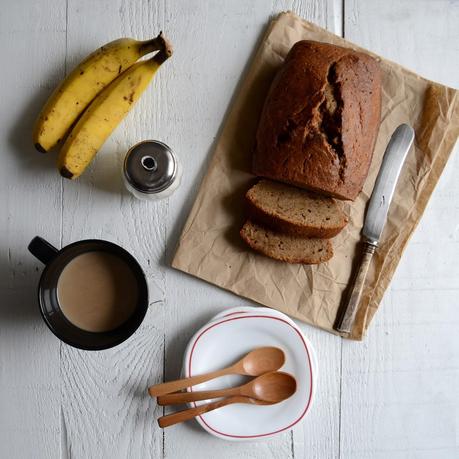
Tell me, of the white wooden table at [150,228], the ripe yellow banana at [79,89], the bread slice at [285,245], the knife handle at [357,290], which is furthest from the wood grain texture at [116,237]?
the knife handle at [357,290]

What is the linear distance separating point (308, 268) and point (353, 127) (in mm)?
329

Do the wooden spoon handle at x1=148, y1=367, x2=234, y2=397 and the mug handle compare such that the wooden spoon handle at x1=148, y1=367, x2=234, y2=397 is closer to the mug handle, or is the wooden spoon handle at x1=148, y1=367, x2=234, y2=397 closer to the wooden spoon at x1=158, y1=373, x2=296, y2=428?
the wooden spoon at x1=158, y1=373, x2=296, y2=428

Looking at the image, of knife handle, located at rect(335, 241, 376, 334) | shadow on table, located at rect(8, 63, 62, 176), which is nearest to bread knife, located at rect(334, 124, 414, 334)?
knife handle, located at rect(335, 241, 376, 334)

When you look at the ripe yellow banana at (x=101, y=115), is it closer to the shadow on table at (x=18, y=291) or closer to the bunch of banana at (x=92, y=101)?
the bunch of banana at (x=92, y=101)

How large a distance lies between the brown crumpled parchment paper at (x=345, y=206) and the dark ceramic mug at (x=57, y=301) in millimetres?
141

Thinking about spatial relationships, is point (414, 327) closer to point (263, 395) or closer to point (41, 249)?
point (263, 395)

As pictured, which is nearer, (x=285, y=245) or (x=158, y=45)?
(x=158, y=45)

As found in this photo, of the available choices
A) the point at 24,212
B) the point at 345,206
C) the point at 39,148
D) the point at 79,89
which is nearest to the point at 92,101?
the point at 79,89

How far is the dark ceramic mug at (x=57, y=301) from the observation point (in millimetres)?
1011

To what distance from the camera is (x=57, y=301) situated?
1053mm

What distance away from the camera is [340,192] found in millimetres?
1059

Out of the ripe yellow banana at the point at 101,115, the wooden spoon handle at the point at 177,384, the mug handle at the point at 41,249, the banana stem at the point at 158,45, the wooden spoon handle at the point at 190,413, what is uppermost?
the banana stem at the point at 158,45

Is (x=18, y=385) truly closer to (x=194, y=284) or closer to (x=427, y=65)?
(x=194, y=284)

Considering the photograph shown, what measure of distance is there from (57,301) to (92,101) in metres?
0.44
